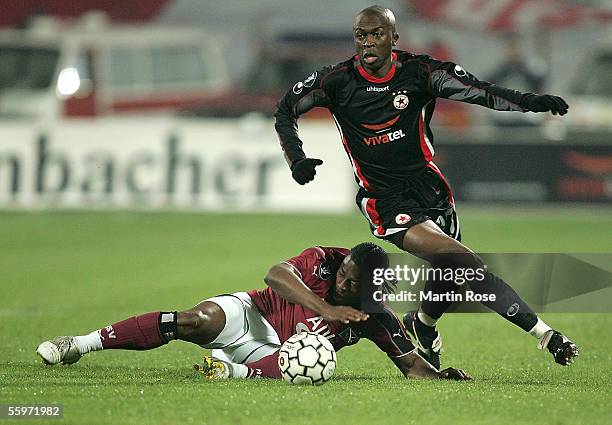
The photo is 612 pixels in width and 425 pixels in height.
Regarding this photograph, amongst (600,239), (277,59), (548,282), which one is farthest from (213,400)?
(277,59)

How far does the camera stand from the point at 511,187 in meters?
18.1

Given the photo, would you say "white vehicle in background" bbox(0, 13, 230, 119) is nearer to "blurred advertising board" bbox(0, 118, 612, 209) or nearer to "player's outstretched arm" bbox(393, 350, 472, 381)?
"blurred advertising board" bbox(0, 118, 612, 209)

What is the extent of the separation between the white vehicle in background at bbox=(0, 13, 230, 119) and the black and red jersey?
14786 mm

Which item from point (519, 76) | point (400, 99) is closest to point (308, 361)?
point (400, 99)

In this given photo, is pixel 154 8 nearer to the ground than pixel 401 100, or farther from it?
farther from it

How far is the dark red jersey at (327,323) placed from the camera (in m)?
7.21

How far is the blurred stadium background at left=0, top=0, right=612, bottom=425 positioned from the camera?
22.6 feet

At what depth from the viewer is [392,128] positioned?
7809 mm

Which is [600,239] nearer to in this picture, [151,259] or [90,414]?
[151,259]

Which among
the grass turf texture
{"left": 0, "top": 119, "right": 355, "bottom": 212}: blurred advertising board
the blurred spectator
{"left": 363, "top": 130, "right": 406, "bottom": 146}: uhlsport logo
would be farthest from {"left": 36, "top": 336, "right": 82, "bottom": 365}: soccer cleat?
the blurred spectator

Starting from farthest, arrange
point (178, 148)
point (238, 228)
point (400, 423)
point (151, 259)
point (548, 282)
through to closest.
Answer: point (178, 148) < point (238, 228) < point (151, 259) < point (548, 282) < point (400, 423)

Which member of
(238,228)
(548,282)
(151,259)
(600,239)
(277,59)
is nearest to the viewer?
(548,282)

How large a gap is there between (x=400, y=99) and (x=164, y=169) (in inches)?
435

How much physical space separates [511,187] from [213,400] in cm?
1229
